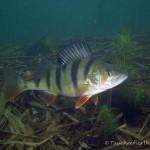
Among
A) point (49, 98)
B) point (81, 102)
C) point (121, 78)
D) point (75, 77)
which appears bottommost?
point (81, 102)

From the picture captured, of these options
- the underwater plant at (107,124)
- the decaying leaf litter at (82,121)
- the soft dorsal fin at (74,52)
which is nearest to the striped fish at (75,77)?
the soft dorsal fin at (74,52)

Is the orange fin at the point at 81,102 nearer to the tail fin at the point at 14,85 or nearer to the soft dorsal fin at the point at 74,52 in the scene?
the soft dorsal fin at the point at 74,52

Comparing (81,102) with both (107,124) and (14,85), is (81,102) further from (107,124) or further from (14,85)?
(14,85)

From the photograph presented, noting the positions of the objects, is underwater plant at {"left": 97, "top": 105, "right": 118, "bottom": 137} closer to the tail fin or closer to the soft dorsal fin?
the soft dorsal fin

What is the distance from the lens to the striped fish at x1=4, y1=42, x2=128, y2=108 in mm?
3965

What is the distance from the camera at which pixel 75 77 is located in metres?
4.06

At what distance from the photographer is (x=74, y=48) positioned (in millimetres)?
4293

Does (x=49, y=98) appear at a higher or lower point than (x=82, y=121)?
higher

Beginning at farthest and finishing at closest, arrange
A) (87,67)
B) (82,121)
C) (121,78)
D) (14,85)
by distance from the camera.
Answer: (82,121) < (14,85) < (87,67) < (121,78)

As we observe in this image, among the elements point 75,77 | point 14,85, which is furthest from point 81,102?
point 14,85

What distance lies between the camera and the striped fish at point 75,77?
156 inches

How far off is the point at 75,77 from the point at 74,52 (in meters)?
0.59

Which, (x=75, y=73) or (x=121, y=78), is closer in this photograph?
(x=121, y=78)

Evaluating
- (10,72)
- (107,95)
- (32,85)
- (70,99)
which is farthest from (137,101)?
(10,72)
